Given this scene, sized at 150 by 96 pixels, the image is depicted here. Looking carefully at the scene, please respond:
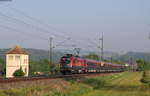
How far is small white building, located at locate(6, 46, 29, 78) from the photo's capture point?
105 m

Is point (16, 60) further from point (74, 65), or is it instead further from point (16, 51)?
point (74, 65)

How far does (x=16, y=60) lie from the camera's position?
107875 mm

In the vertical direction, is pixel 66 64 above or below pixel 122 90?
above

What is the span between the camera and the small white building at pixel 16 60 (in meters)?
105

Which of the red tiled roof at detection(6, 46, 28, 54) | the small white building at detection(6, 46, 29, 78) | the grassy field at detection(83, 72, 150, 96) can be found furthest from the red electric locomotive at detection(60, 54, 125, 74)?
the red tiled roof at detection(6, 46, 28, 54)

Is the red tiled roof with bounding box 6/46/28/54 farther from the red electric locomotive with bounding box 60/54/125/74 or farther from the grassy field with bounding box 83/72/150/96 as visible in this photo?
the grassy field with bounding box 83/72/150/96

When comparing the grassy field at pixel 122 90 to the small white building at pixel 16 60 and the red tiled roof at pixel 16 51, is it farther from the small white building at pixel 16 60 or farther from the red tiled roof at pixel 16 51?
the red tiled roof at pixel 16 51

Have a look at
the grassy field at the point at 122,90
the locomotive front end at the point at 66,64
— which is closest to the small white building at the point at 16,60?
the locomotive front end at the point at 66,64

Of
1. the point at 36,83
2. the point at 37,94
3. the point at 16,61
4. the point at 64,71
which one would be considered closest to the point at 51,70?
the point at 64,71

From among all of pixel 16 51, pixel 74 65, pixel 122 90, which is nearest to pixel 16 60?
pixel 16 51

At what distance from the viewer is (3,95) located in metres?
26.0

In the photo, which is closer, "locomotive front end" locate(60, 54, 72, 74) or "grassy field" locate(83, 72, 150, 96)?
"grassy field" locate(83, 72, 150, 96)

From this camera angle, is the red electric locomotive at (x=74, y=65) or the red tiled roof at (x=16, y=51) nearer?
the red electric locomotive at (x=74, y=65)

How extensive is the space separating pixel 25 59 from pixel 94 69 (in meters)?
30.2
